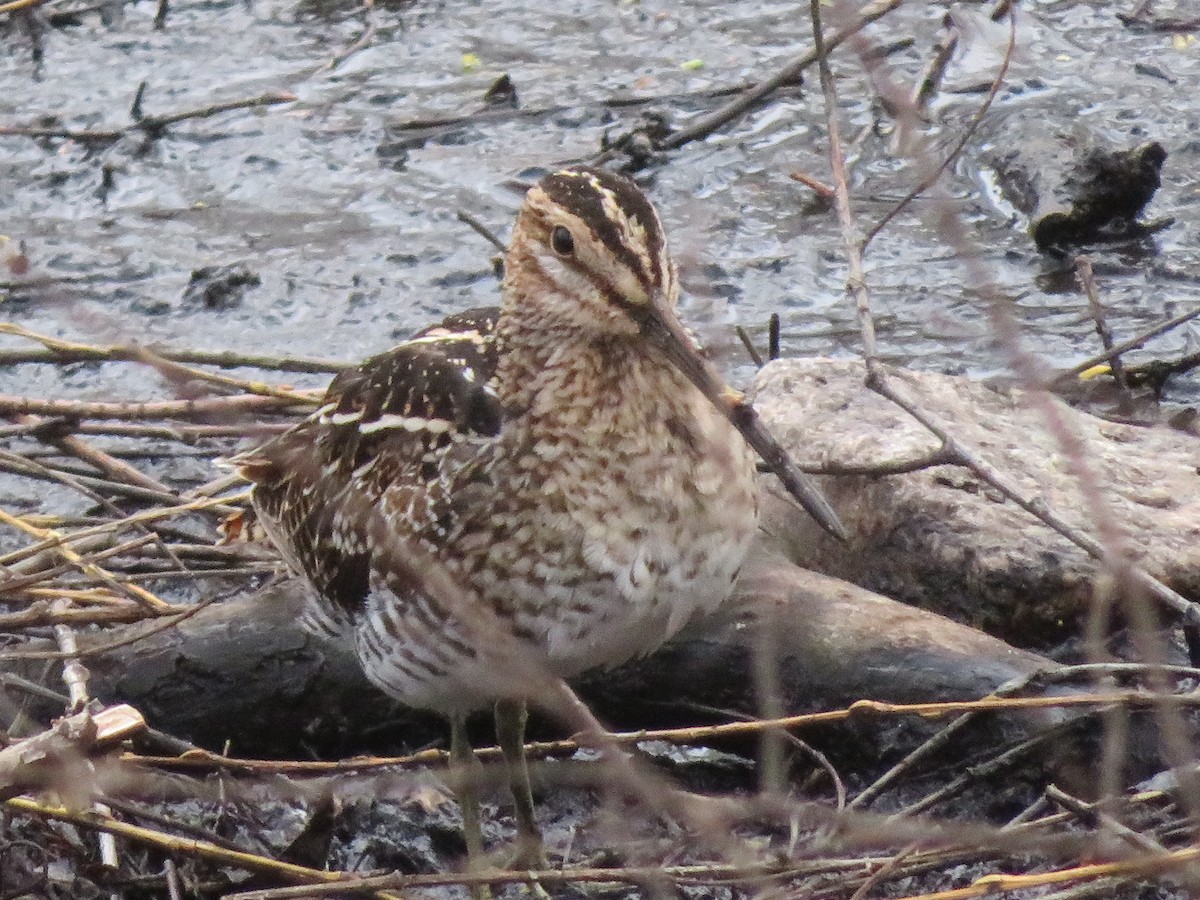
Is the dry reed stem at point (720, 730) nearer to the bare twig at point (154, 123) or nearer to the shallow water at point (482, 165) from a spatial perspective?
the shallow water at point (482, 165)

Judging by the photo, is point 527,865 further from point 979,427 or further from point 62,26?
point 62,26

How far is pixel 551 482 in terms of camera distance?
3.62m

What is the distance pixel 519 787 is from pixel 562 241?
1052 mm

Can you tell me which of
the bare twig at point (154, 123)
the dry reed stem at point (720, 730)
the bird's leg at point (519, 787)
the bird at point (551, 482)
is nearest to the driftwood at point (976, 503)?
the dry reed stem at point (720, 730)

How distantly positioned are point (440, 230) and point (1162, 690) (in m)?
4.80

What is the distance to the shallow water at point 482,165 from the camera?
606 cm

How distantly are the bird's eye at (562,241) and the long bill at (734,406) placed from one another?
20 centimetres

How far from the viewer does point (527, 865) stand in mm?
3900

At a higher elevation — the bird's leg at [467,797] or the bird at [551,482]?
the bird at [551,482]

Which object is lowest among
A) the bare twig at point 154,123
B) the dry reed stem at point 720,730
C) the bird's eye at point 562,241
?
the bare twig at point 154,123

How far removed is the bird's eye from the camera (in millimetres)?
3600

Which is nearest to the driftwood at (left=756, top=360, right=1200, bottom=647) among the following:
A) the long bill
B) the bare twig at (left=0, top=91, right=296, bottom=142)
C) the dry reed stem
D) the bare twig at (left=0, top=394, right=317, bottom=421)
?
the dry reed stem

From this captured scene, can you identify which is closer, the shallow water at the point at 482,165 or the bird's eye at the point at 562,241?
the bird's eye at the point at 562,241

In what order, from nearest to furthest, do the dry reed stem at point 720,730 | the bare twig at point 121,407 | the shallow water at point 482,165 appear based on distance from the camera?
1. the dry reed stem at point 720,730
2. the bare twig at point 121,407
3. the shallow water at point 482,165
